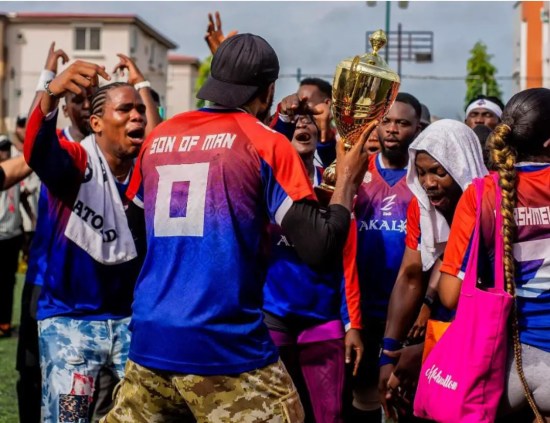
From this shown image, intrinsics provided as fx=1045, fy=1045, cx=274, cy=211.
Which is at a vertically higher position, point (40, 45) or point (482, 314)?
point (40, 45)

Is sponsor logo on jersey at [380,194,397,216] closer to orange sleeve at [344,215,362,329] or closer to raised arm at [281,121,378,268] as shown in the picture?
orange sleeve at [344,215,362,329]

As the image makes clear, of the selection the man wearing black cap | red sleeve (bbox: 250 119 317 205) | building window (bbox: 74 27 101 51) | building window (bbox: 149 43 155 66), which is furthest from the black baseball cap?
building window (bbox: 149 43 155 66)

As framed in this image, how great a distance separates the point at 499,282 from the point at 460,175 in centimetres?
110

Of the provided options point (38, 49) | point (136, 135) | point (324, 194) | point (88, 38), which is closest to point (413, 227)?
point (324, 194)

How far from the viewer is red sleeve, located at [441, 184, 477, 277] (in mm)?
4320

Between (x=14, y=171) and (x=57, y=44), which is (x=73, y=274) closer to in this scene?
(x=14, y=171)

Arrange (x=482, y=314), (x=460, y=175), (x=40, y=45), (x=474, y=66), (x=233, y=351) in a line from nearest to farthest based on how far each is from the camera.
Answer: (x=233, y=351)
(x=482, y=314)
(x=460, y=175)
(x=474, y=66)
(x=40, y=45)

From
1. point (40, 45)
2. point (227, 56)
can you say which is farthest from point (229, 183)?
point (40, 45)

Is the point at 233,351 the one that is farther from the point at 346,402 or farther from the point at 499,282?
the point at 346,402

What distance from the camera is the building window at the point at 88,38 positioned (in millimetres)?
67062

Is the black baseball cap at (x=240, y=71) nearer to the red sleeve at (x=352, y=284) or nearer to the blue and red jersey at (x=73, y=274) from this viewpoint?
the blue and red jersey at (x=73, y=274)

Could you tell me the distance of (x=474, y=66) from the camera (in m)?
57.2

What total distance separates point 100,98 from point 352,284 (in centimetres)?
171

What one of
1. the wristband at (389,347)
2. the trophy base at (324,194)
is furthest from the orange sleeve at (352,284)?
the trophy base at (324,194)
